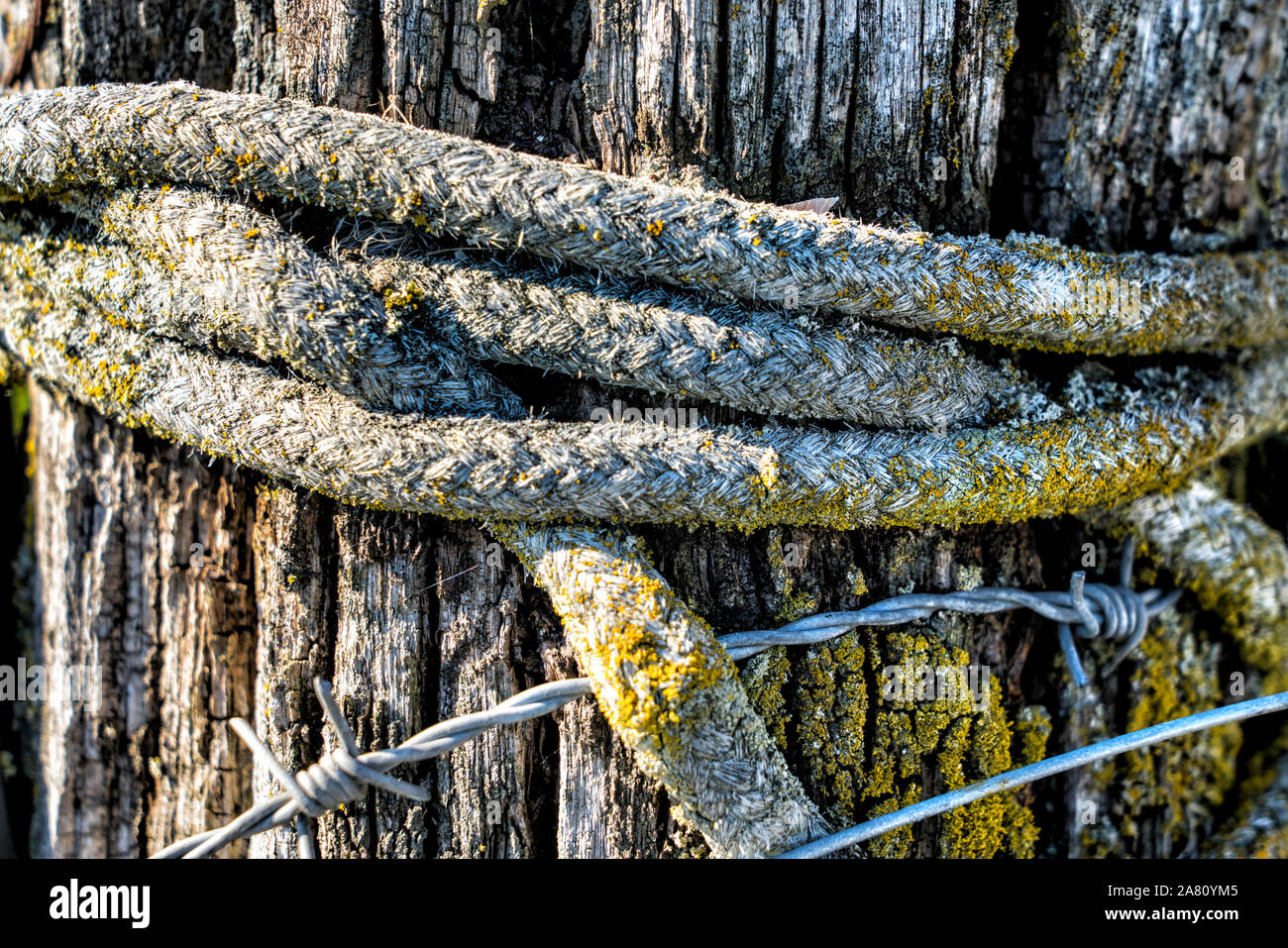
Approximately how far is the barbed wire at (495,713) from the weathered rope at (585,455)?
0.51 ft

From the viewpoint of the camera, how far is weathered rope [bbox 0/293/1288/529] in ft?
4.00

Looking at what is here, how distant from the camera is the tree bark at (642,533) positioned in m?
1.31

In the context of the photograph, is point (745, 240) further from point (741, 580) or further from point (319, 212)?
point (319, 212)

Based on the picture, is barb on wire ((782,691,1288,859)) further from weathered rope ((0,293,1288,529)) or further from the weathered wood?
the weathered wood

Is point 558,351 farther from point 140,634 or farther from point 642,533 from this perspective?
point 140,634

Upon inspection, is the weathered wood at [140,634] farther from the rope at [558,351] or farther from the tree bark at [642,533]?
the rope at [558,351]

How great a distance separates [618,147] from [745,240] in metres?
0.26

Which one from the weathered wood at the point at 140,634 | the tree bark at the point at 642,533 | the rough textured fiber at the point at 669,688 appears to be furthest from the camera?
the weathered wood at the point at 140,634

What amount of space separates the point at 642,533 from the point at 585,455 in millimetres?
170

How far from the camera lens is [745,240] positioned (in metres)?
1.23

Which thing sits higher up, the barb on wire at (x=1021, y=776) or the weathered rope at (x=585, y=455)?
the weathered rope at (x=585, y=455)

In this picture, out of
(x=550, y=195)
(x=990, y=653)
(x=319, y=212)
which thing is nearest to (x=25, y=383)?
(x=319, y=212)

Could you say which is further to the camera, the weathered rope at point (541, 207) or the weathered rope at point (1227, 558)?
the weathered rope at point (1227, 558)

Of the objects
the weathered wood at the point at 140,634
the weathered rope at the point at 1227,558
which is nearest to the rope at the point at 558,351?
the weathered wood at the point at 140,634
